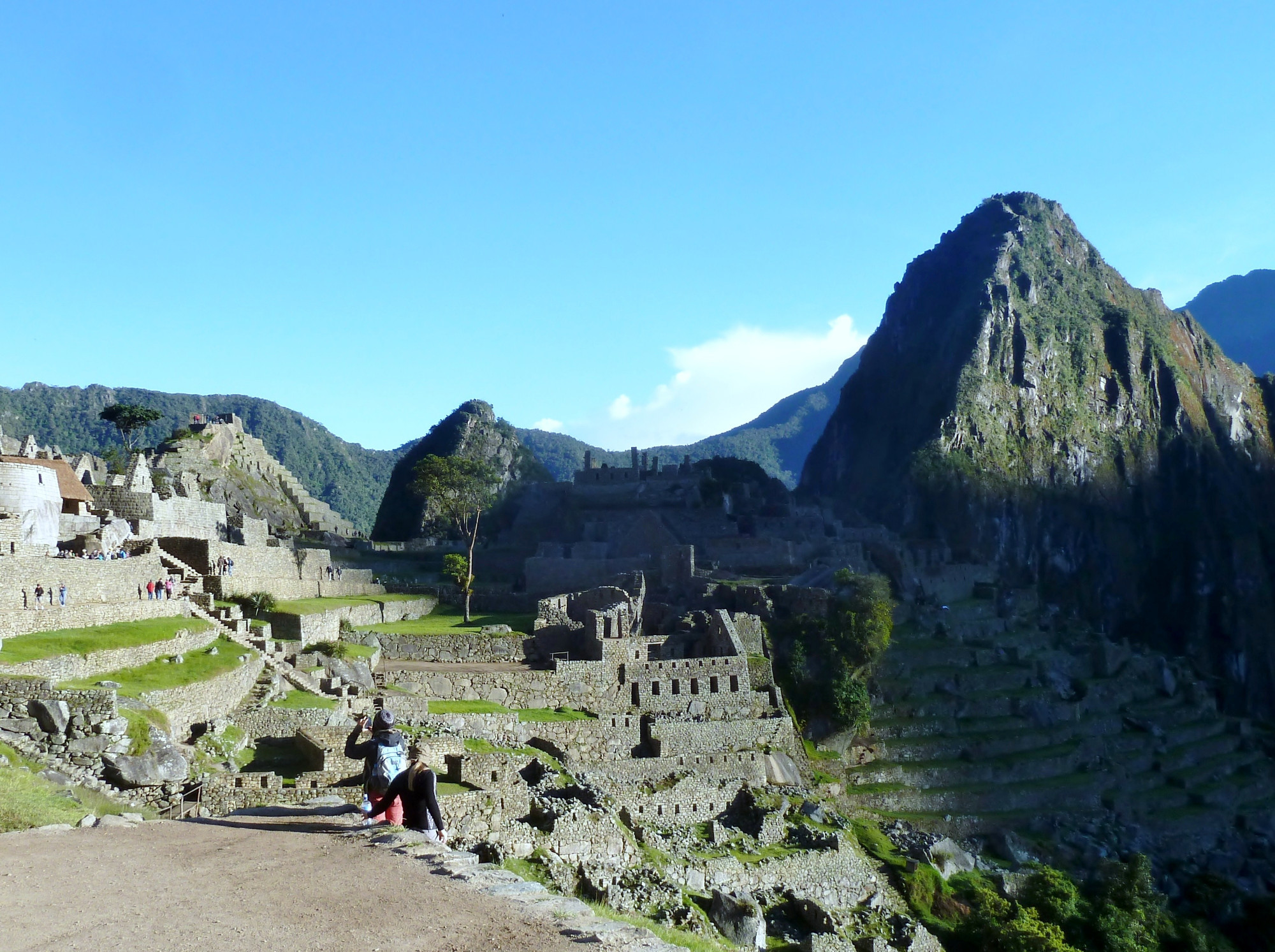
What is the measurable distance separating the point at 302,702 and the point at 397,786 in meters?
14.8

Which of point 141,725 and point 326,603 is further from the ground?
point 326,603

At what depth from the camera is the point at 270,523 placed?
205 feet

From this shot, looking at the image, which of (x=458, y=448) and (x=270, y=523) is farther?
(x=458, y=448)

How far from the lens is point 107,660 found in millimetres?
23719

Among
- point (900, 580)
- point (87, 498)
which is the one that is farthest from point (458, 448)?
point (87, 498)

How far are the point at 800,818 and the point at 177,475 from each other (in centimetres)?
4096

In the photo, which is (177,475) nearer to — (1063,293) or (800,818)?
(800,818)

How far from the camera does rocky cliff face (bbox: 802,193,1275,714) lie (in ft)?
422

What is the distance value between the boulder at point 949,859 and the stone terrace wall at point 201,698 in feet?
77.1

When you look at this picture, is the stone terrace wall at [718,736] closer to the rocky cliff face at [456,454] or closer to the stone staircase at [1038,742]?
the stone staircase at [1038,742]

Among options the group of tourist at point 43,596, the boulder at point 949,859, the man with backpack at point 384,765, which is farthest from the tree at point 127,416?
the man with backpack at point 384,765

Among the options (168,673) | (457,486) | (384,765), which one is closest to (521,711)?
(168,673)

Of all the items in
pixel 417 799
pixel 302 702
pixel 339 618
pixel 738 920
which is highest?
pixel 339 618

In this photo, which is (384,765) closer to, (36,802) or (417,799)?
(417,799)
